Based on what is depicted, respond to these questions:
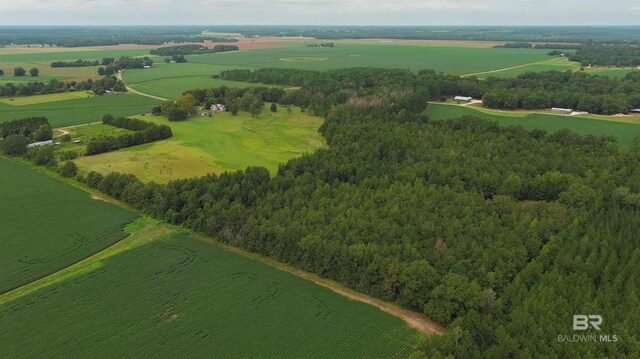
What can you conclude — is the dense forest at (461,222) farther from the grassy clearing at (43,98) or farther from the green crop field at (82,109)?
the grassy clearing at (43,98)

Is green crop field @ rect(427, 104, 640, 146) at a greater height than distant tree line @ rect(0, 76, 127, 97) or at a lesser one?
lesser

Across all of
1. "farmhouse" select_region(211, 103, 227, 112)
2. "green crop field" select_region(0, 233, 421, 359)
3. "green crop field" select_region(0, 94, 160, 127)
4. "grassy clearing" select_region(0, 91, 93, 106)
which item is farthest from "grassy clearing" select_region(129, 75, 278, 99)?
"green crop field" select_region(0, 233, 421, 359)

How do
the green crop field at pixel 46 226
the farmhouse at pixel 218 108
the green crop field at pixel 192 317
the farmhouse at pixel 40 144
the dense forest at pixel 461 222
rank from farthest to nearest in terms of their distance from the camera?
the farmhouse at pixel 218 108 → the farmhouse at pixel 40 144 → the green crop field at pixel 46 226 → the dense forest at pixel 461 222 → the green crop field at pixel 192 317

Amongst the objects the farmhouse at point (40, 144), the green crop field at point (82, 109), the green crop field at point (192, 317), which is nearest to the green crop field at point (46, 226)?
the green crop field at point (192, 317)

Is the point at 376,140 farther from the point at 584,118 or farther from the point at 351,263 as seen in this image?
the point at 584,118

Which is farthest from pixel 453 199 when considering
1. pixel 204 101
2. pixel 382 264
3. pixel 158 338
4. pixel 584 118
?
pixel 204 101

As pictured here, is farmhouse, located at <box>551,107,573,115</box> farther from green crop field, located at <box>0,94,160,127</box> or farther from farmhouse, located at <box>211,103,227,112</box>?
green crop field, located at <box>0,94,160,127</box>
